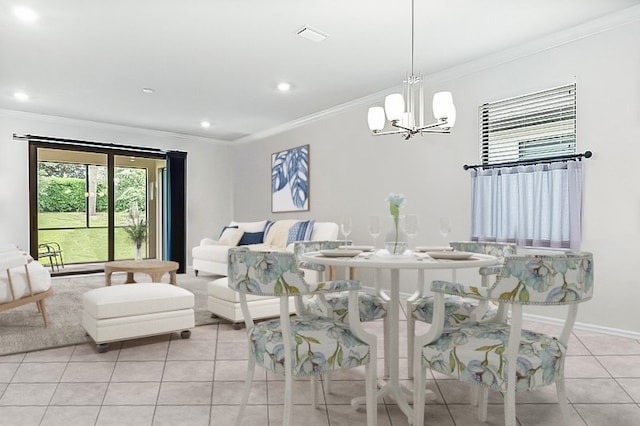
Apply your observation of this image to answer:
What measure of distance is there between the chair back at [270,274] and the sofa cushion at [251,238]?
4810 mm

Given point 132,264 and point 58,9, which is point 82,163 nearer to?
point 132,264

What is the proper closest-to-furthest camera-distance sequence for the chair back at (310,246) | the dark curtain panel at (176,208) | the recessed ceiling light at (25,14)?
the chair back at (310,246), the recessed ceiling light at (25,14), the dark curtain panel at (176,208)

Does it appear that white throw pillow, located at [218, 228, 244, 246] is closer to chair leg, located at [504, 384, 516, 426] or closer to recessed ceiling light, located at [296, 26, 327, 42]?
recessed ceiling light, located at [296, 26, 327, 42]

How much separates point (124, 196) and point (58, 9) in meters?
4.72

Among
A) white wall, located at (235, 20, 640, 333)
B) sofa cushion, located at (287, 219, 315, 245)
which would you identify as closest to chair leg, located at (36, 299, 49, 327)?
→ sofa cushion, located at (287, 219, 315, 245)

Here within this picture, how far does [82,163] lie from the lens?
23.1 ft

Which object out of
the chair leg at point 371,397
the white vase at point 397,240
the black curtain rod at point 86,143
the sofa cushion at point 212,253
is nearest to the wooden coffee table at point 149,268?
the sofa cushion at point 212,253

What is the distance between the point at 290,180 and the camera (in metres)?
6.88

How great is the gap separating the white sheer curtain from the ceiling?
112cm

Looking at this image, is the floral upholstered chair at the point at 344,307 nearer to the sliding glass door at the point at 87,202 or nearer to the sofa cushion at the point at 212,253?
the sofa cushion at the point at 212,253

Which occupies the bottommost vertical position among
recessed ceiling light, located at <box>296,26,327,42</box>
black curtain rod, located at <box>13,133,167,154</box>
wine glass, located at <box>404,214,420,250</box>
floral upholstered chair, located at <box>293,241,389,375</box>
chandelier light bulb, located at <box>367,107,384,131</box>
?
floral upholstered chair, located at <box>293,241,389,375</box>

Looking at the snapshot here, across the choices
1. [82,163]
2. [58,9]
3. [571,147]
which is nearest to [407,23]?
[571,147]

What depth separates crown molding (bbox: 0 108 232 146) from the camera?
620 centimetres

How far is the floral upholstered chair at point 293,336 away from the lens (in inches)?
70.8
